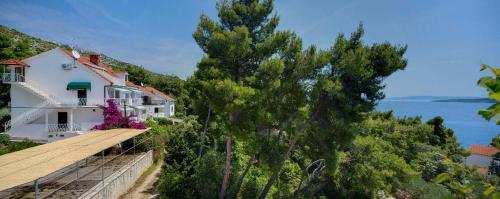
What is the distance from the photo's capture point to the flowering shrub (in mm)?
23953

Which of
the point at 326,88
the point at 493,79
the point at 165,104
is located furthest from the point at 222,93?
the point at 165,104

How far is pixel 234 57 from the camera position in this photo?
14969 millimetres

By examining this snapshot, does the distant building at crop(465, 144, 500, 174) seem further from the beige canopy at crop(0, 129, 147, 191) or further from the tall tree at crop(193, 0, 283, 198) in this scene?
the beige canopy at crop(0, 129, 147, 191)

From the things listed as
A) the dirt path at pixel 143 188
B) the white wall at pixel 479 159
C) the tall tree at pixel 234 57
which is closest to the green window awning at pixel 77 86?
the dirt path at pixel 143 188

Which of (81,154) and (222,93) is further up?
(222,93)

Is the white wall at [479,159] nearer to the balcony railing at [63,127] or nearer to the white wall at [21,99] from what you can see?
the balcony railing at [63,127]

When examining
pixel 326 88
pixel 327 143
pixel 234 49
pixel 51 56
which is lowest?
pixel 327 143

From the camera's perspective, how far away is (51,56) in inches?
1036

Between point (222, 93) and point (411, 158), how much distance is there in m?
22.3

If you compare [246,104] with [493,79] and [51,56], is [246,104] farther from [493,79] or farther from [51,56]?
[51,56]

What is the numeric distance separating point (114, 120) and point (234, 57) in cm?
1512

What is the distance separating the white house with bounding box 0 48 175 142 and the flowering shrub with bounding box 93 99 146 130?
31.0 inches

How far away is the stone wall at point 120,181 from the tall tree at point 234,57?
529 centimetres

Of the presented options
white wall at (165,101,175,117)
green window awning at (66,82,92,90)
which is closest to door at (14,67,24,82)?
green window awning at (66,82,92,90)
